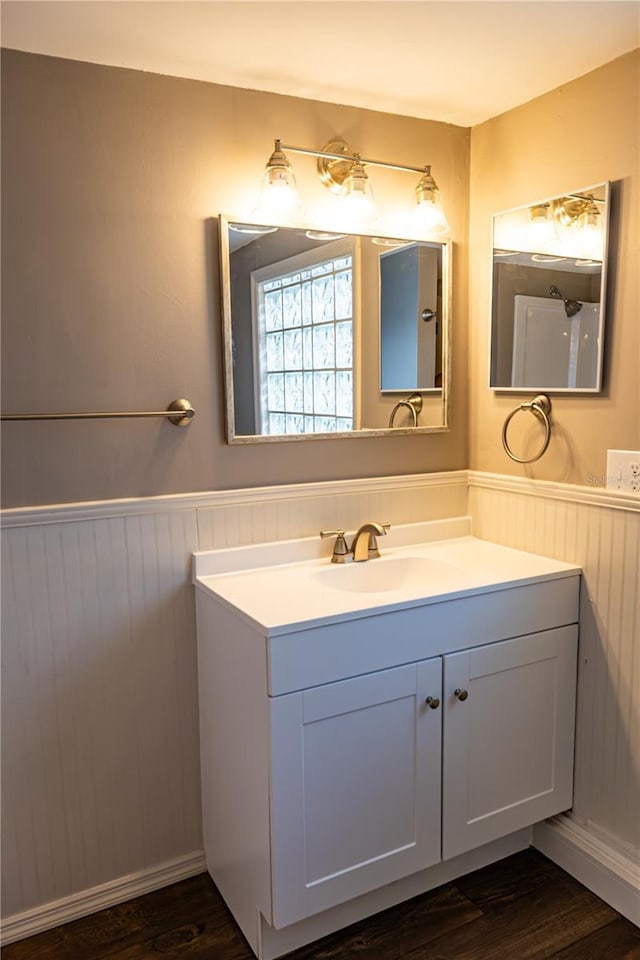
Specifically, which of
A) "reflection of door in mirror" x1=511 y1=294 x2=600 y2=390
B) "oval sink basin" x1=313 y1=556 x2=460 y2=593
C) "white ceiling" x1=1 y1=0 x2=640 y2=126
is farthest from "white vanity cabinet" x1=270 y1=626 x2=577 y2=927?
"white ceiling" x1=1 y1=0 x2=640 y2=126

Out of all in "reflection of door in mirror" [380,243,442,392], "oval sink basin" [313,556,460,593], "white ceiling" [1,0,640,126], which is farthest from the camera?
"reflection of door in mirror" [380,243,442,392]

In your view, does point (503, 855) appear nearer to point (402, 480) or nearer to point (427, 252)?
point (402, 480)

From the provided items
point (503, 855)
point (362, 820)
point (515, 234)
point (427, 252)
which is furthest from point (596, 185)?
point (503, 855)

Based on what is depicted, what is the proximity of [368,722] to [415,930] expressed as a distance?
61 centimetres

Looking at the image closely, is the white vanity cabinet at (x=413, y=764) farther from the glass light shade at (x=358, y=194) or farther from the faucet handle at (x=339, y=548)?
the glass light shade at (x=358, y=194)

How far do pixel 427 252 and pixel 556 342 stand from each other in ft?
1.67

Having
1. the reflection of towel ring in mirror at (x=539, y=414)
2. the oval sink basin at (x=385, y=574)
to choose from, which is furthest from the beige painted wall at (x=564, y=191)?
the oval sink basin at (x=385, y=574)

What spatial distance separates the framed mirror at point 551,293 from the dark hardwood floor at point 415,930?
1.37 meters

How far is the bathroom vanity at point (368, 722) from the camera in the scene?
163 centimetres

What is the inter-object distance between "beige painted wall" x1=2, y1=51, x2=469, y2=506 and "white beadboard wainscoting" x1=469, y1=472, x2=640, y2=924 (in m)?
0.82

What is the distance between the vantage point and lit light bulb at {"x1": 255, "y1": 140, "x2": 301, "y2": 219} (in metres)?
1.86

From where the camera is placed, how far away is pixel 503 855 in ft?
6.89

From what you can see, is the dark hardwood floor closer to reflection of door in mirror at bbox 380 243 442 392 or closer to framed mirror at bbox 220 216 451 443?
framed mirror at bbox 220 216 451 443

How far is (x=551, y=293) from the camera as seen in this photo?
1.99m
